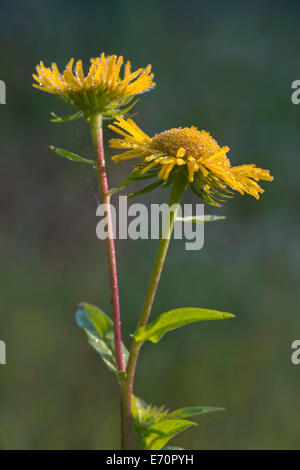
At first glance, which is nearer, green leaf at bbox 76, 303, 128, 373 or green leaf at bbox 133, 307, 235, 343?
green leaf at bbox 133, 307, 235, 343

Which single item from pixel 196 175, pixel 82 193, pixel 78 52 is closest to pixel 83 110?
pixel 196 175

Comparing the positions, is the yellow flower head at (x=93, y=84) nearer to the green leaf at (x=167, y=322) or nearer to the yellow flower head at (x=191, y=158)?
the yellow flower head at (x=191, y=158)

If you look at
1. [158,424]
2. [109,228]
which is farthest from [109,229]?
[158,424]

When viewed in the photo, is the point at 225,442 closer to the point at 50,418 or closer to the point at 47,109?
the point at 50,418

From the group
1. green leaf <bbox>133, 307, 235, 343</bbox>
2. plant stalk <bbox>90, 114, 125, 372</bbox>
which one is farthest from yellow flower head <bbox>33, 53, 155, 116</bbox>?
green leaf <bbox>133, 307, 235, 343</bbox>

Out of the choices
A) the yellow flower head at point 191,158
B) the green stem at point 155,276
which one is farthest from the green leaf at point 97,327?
the yellow flower head at point 191,158

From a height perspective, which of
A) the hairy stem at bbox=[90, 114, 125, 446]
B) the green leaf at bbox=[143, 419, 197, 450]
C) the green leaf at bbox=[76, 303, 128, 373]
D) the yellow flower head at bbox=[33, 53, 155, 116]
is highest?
the yellow flower head at bbox=[33, 53, 155, 116]

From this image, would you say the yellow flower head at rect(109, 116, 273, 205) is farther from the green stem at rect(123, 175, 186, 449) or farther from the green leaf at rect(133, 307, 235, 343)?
the green leaf at rect(133, 307, 235, 343)
